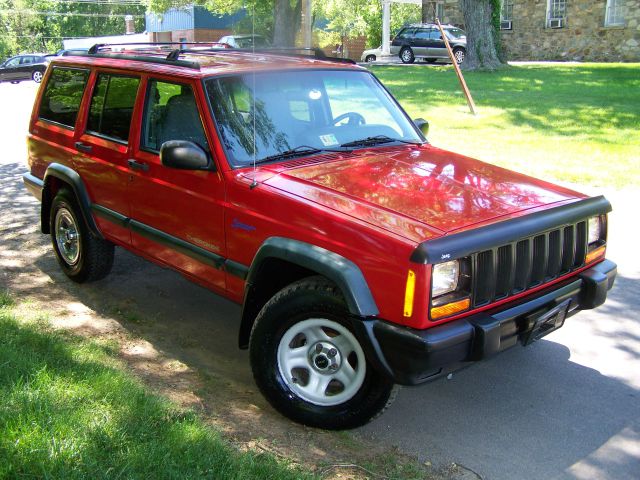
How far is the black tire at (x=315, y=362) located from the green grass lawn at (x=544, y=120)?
6.58 meters

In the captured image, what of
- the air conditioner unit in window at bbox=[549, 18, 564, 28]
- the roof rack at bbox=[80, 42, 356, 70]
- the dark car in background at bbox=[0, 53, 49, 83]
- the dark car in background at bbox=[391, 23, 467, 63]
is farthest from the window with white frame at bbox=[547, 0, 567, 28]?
the roof rack at bbox=[80, 42, 356, 70]

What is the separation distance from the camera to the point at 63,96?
5992mm

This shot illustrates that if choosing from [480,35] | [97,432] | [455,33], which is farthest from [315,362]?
[455,33]

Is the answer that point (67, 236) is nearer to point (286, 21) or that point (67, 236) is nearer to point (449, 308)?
point (449, 308)

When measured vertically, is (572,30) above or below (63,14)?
below

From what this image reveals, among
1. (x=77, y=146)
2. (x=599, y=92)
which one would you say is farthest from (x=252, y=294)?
(x=599, y=92)

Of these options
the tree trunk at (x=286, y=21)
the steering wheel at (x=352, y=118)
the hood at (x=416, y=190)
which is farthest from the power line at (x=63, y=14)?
the hood at (x=416, y=190)

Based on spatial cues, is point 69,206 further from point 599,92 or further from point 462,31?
point 462,31

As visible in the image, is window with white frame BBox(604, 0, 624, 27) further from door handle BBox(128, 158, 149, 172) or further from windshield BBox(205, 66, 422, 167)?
door handle BBox(128, 158, 149, 172)

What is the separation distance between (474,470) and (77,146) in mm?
3887

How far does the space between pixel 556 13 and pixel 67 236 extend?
1166 inches

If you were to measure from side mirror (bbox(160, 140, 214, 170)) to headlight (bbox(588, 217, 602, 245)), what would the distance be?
233 cm

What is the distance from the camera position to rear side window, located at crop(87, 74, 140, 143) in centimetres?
511

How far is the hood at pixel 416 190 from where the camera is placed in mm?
3525
